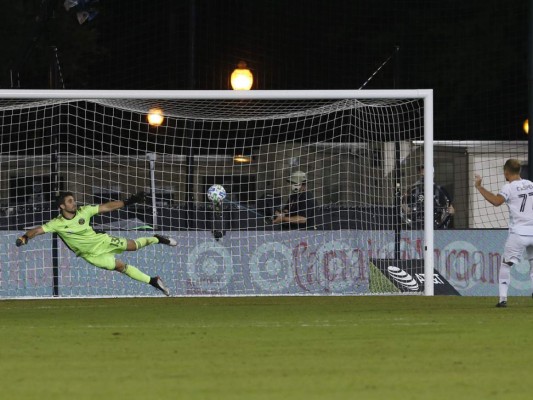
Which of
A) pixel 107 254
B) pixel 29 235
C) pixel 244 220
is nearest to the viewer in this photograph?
pixel 29 235

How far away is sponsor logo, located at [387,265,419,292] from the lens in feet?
66.8

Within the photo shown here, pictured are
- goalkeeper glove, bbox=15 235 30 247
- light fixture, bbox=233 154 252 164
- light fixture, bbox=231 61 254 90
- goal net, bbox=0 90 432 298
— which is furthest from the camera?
light fixture, bbox=233 154 252 164

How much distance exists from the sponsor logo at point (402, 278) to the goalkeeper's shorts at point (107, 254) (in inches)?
161

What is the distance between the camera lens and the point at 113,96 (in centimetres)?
1880

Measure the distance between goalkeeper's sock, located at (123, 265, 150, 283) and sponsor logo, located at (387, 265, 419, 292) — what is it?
12.5 feet

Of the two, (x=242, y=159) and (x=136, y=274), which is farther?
(x=242, y=159)

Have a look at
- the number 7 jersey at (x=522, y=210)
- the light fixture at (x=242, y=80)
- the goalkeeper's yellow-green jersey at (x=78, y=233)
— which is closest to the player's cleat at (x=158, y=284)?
the goalkeeper's yellow-green jersey at (x=78, y=233)

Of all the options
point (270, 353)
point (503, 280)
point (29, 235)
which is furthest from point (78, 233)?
point (270, 353)

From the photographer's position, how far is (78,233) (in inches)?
750

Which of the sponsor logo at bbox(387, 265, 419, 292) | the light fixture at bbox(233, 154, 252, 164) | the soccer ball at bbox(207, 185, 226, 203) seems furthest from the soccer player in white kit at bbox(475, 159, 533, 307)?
the light fixture at bbox(233, 154, 252, 164)

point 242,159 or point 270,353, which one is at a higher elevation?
point 242,159

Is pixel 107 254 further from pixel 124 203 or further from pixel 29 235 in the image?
pixel 29 235

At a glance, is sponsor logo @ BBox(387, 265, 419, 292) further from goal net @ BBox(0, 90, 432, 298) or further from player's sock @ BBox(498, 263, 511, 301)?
player's sock @ BBox(498, 263, 511, 301)

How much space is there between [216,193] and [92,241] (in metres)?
2.59
